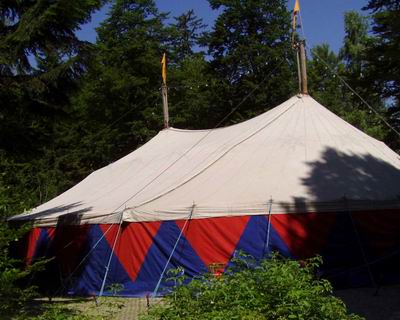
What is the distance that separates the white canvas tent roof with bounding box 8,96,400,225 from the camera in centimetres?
978

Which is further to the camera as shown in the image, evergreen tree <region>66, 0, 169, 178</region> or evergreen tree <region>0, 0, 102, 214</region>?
evergreen tree <region>66, 0, 169, 178</region>

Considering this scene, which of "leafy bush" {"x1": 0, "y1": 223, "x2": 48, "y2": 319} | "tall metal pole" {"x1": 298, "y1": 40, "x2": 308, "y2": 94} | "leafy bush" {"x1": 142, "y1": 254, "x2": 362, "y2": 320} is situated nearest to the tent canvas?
"tall metal pole" {"x1": 298, "y1": 40, "x2": 308, "y2": 94}

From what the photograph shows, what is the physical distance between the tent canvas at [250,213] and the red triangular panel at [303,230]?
16 millimetres

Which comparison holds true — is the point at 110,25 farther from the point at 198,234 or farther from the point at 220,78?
the point at 198,234

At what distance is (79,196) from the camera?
43.6 ft

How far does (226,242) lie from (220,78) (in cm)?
1733

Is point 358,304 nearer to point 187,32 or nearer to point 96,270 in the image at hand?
point 96,270

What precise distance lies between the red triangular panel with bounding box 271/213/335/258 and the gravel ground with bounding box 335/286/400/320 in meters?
0.83

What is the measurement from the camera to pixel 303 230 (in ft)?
31.4

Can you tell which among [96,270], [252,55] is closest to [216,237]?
[96,270]

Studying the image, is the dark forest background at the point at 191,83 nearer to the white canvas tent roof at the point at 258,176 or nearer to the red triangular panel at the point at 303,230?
the white canvas tent roof at the point at 258,176

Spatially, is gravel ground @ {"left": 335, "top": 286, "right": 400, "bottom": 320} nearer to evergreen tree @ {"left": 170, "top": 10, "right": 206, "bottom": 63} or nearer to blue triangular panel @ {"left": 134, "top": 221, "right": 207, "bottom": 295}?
blue triangular panel @ {"left": 134, "top": 221, "right": 207, "bottom": 295}

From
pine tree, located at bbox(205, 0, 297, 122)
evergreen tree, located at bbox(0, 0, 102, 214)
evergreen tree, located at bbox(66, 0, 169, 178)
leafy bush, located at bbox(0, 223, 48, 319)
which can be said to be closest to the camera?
leafy bush, located at bbox(0, 223, 48, 319)

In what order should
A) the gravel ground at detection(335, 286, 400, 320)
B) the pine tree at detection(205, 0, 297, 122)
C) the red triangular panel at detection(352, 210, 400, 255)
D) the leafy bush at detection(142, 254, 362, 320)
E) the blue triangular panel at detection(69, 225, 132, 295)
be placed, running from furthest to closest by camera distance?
the pine tree at detection(205, 0, 297, 122), the blue triangular panel at detection(69, 225, 132, 295), the red triangular panel at detection(352, 210, 400, 255), the gravel ground at detection(335, 286, 400, 320), the leafy bush at detection(142, 254, 362, 320)
